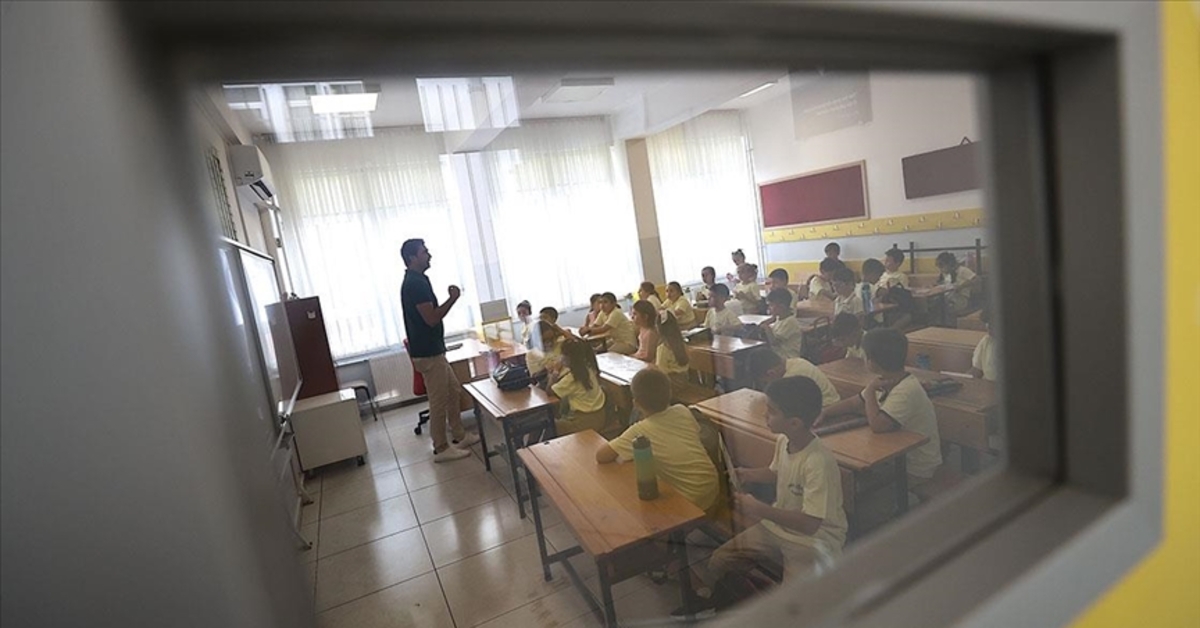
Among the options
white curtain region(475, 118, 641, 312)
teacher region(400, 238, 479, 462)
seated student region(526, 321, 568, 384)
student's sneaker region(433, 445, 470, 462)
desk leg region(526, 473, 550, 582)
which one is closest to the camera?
desk leg region(526, 473, 550, 582)

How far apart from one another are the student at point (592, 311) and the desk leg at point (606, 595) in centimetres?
164

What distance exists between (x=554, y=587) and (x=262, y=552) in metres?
2.34

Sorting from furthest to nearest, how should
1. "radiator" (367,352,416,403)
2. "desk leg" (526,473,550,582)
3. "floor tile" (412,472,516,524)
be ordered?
"radiator" (367,352,416,403), "floor tile" (412,472,516,524), "desk leg" (526,473,550,582)

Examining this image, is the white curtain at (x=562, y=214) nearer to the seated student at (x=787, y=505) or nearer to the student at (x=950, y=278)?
Result: the seated student at (x=787, y=505)

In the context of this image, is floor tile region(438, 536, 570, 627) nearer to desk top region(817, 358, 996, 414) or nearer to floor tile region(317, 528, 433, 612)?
floor tile region(317, 528, 433, 612)

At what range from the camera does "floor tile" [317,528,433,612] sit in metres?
2.62

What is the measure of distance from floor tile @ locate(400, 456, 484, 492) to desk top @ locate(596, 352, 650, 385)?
1.29 m

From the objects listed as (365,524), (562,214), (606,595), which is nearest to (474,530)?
(365,524)

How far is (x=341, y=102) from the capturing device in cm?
72

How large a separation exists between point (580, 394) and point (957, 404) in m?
1.96

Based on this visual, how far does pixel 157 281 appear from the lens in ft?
1.05

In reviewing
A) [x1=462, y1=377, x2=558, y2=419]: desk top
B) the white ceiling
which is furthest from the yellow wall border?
[x1=462, y1=377, x2=558, y2=419]: desk top

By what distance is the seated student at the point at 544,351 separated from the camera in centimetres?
364

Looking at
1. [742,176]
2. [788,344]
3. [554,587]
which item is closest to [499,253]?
[742,176]
